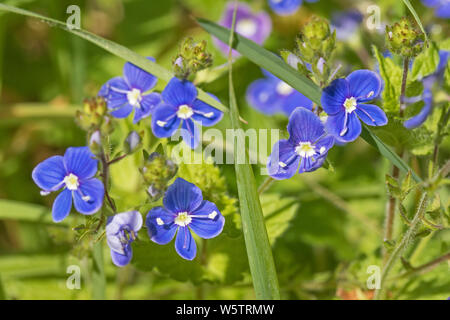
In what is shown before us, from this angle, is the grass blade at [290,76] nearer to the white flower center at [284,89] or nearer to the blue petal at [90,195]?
the blue petal at [90,195]

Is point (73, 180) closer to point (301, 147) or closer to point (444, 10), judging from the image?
point (301, 147)

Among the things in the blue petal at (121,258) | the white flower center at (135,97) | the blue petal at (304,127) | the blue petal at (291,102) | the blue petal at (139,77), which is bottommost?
the blue petal at (121,258)

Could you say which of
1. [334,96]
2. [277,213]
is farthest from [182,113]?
[277,213]

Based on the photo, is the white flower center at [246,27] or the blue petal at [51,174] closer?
the blue petal at [51,174]

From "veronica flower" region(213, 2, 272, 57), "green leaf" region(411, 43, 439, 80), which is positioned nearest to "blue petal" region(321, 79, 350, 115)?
"green leaf" region(411, 43, 439, 80)

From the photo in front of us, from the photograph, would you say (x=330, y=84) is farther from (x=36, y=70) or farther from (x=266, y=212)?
(x=36, y=70)

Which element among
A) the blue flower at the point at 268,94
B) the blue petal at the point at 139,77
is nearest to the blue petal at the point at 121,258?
the blue petal at the point at 139,77
